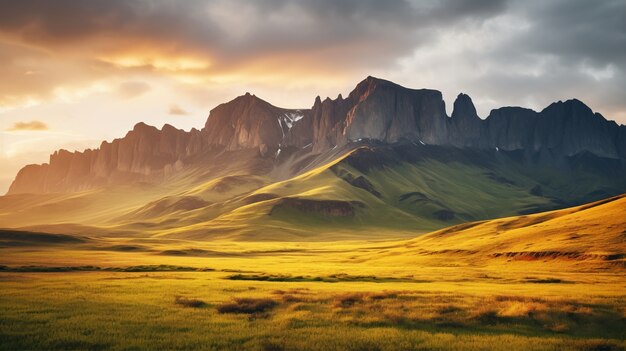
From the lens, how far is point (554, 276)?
58.4m

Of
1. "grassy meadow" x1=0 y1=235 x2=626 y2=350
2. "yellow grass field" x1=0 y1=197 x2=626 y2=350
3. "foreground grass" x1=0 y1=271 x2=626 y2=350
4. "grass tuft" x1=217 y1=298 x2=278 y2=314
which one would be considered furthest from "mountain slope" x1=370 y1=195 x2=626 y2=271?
"grass tuft" x1=217 y1=298 x2=278 y2=314

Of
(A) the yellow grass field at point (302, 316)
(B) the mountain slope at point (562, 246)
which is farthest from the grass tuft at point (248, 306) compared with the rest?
(B) the mountain slope at point (562, 246)

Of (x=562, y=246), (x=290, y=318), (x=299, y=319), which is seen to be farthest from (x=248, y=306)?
(x=562, y=246)

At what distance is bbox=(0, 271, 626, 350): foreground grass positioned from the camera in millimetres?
25094

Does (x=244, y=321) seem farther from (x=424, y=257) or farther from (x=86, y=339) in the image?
(x=424, y=257)

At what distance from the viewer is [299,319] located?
30.3m

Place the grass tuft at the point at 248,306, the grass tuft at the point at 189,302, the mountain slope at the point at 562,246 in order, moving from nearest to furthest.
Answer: the grass tuft at the point at 248,306 < the grass tuft at the point at 189,302 < the mountain slope at the point at 562,246

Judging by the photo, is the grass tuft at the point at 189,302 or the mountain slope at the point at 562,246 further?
the mountain slope at the point at 562,246

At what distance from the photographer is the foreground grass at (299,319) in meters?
25.1

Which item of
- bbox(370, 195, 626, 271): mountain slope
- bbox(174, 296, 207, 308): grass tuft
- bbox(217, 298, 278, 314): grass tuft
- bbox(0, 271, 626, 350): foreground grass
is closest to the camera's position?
bbox(0, 271, 626, 350): foreground grass

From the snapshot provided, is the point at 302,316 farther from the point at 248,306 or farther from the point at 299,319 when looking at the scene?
the point at 248,306

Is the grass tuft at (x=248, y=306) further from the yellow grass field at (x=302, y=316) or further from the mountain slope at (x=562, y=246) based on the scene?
the mountain slope at (x=562, y=246)

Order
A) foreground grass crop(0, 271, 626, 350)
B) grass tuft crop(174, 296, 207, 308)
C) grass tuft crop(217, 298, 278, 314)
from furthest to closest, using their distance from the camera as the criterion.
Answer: grass tuft crop(174, 296, 207, 308) → grass tuft crop(217, 298, 278, 314) → foreground grass crop(0, 271, 626, 350)

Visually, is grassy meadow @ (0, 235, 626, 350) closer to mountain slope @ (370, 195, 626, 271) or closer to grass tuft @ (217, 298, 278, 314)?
grass tuft @ (217, 298, 278, 314)
